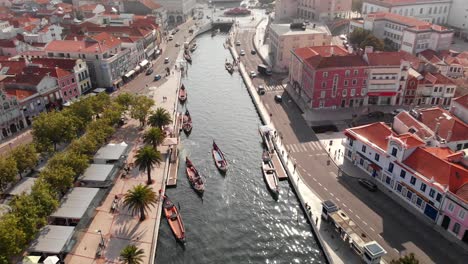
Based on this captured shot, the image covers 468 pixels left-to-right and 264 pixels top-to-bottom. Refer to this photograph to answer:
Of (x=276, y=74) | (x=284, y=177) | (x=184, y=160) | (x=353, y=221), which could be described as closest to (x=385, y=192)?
(x=353, y=221)

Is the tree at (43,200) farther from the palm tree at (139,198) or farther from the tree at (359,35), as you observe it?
the tree at (359,35)

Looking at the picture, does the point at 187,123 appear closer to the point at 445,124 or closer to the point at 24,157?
the point at 24,157

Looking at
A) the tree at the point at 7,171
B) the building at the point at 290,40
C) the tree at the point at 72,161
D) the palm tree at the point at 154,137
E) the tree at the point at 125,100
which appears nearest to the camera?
the tree at the point at 7,171

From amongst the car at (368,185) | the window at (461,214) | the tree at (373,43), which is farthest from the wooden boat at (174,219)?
the tree at (373,43)

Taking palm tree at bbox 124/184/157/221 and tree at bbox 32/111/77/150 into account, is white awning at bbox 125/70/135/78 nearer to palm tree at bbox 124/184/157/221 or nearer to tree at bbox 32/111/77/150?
tree at bbox 32/111/77/150

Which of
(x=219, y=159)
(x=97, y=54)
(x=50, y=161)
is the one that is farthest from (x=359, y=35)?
(x=50, y=161)

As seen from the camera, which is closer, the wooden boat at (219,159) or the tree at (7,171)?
the tree at (7,171)
